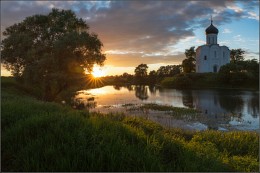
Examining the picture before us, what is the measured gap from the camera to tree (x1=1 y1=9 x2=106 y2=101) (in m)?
30.3

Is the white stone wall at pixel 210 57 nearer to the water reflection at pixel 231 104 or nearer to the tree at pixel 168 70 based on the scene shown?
the tree at pixel 168 70

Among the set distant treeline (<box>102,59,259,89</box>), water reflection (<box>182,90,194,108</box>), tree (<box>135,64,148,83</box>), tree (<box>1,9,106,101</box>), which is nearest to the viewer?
tree (<box>1,9,106,101</box>)

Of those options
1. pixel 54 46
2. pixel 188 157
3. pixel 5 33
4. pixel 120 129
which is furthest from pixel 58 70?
pixel 188 157

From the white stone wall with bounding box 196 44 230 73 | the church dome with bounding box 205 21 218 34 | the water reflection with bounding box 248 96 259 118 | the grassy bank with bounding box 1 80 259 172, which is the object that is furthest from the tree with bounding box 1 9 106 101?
the white stone wall with bounding box 196 44 230 73

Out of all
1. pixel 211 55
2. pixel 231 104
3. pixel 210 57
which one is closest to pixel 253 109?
pixel 231 104

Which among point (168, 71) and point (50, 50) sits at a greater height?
point (168, 71)

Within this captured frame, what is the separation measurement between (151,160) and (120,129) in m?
2.46

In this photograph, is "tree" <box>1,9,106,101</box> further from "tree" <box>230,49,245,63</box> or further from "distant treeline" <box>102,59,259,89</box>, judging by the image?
"tree" <box>230,49,245,63</box>

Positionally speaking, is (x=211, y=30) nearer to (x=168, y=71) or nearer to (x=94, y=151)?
(x=168, y=71)

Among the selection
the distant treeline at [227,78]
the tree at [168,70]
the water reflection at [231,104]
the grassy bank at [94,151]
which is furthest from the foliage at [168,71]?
the grassy bank at [94,151]

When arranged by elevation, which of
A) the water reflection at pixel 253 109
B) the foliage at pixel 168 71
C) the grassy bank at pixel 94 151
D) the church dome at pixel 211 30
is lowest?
the water reflection at pixel 253 109

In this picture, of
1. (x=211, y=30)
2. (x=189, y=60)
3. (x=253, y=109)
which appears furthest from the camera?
(x=189, y=60)

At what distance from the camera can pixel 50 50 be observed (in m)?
31.9

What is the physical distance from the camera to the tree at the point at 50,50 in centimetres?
3027
